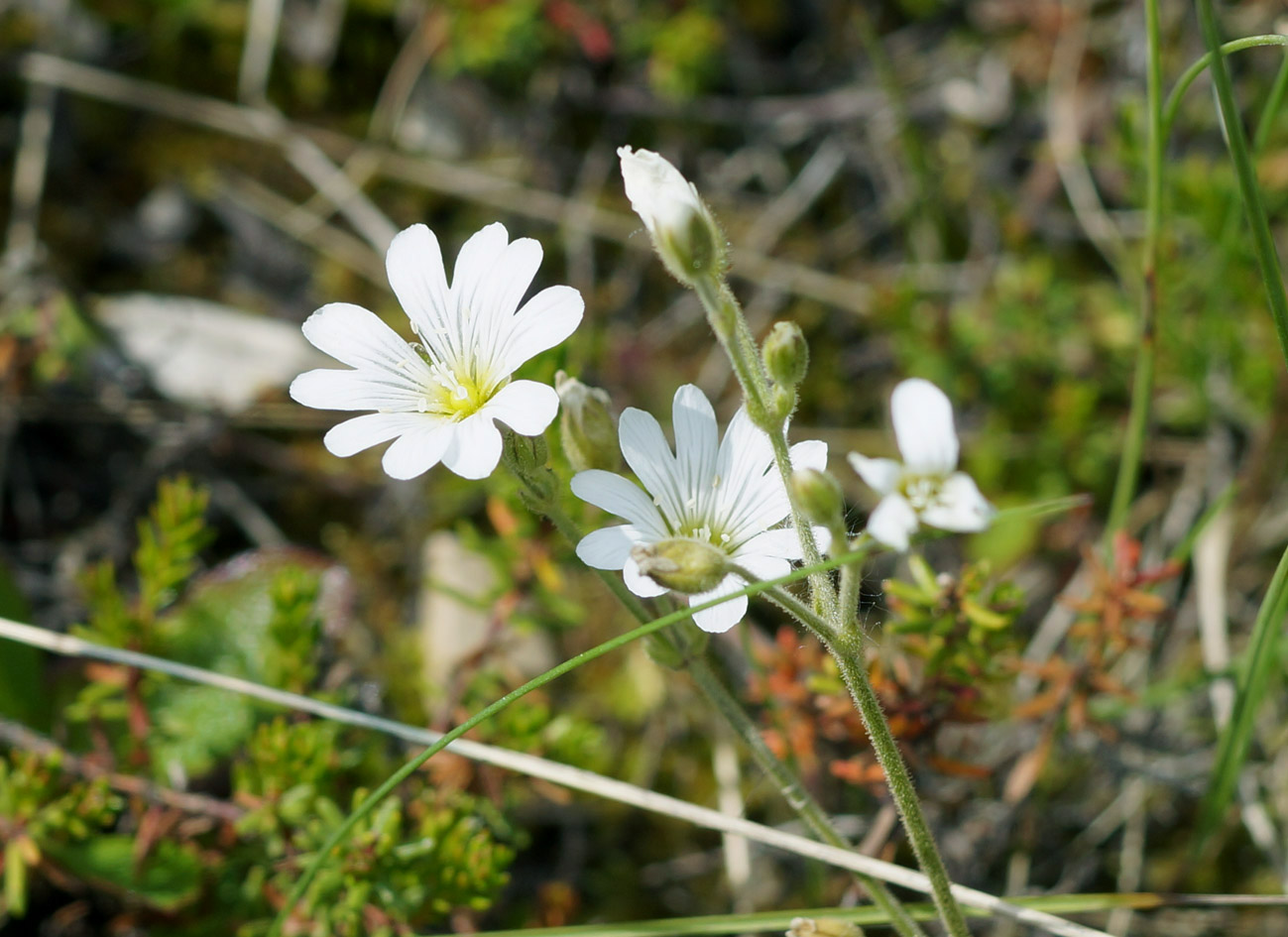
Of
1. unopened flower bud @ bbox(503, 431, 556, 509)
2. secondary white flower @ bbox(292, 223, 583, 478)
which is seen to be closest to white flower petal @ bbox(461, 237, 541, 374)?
secondary white flower @ bbox(292, 223, 583, 478)

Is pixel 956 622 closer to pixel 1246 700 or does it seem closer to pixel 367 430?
pixel 1246 700

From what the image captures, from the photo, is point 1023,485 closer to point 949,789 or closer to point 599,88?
point 949,789

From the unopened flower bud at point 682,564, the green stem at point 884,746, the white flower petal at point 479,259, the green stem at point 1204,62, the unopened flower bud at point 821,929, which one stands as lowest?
the unopened flower bud at point 821,929

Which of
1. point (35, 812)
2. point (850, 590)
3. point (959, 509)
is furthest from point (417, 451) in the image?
point (35, 812)

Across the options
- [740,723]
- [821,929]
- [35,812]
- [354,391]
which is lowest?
[821,929]

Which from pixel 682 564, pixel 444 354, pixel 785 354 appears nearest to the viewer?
pixel 682 564

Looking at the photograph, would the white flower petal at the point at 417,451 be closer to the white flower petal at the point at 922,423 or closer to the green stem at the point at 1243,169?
the white flower petal at the point at 922,423

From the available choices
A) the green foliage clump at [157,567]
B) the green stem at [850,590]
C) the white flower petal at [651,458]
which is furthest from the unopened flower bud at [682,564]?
the green foliage clump at [157,567]
